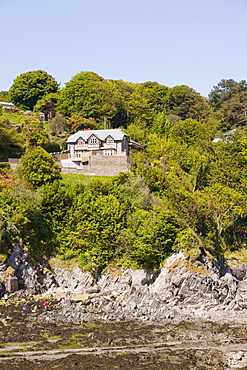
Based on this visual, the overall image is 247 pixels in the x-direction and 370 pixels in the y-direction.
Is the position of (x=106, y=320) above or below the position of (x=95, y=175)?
below

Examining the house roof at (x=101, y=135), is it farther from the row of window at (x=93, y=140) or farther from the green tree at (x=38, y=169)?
the green tree at (x=38, y=169)

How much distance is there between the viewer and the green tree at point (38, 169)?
1967 inches

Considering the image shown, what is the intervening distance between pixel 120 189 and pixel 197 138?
23.5 metres

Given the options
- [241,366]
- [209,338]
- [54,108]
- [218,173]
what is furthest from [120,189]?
[54,108]

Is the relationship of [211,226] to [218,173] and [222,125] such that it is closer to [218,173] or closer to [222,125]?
[218,173]

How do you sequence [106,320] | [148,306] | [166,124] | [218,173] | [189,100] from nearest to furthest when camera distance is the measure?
[106,320]
[148,306]
[218,173]
[166,124]
[189,100]

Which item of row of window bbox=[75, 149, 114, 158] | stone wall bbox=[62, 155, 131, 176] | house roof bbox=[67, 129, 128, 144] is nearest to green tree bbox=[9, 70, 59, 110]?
house roof bbox=[67, 129, 128, 144]

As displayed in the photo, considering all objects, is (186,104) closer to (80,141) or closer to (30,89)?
(30,89)

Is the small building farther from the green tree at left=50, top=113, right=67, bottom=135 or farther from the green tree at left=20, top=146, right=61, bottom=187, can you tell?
the green tree at left=20, top=146, right=61, bottom=187

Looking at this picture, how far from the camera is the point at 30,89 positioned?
9038cm

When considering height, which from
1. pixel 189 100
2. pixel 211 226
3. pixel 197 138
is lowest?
pixel 211 226

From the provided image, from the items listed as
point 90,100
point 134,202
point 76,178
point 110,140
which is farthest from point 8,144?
point 90,100

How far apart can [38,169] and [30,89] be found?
43.8 meters

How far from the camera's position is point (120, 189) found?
50219 mm
